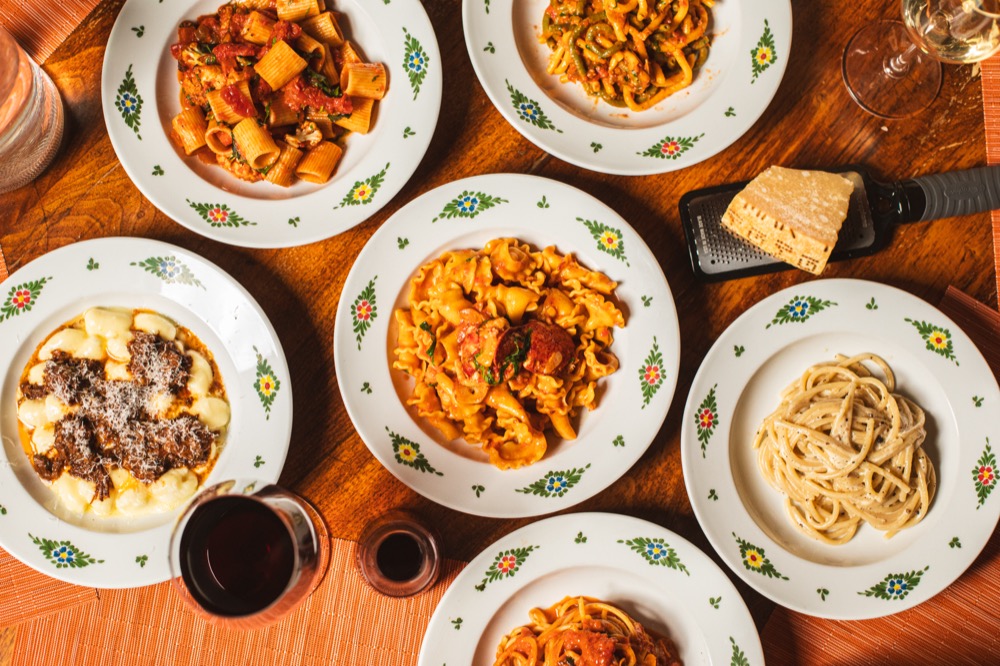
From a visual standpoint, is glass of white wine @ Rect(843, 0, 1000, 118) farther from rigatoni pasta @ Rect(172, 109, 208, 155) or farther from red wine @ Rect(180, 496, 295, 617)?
red wine @ Rect(180, 496, 295, 617)

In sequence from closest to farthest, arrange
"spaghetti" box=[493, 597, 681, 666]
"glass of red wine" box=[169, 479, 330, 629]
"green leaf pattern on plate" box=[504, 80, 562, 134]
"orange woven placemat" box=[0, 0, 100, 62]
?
"glass of red wine" box=[169, 479, 330, 629] < "spaghetti" box=[493, 597, 681, 666] < "green leaf pattern on plate" box=[504, 80, 562, 134] < "orange woven placemat" box=[0, 0, 100, 62]

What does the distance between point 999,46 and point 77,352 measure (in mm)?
3272

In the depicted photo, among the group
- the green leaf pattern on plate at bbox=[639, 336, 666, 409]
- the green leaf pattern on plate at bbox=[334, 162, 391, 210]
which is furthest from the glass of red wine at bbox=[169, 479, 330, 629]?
the green leaf pattern on plate at bbox=[639, 336, 666, 409]

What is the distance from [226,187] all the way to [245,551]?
1238mm

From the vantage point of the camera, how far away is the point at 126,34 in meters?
2.53

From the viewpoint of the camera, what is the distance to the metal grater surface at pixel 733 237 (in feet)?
8.69

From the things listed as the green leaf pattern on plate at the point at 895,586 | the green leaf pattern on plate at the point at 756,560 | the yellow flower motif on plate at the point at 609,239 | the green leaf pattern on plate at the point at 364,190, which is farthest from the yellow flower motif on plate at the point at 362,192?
the green leaf pattern on plate at the point at 895,586

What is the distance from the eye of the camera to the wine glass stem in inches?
108

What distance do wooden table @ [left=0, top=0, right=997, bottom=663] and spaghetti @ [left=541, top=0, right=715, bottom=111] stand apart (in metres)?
0.30

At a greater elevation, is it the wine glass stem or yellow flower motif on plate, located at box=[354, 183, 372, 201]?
the wine glass stem

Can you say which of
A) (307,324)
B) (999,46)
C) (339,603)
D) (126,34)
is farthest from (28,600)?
(999,46)

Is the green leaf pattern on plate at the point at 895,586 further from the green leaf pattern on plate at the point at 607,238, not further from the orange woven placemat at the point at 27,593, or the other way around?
the orange woven placemat at the point at 27,593

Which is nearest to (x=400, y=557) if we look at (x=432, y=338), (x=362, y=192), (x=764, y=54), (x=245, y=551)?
(x=245, y=551)

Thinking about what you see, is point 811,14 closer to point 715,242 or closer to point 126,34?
point 715,242
